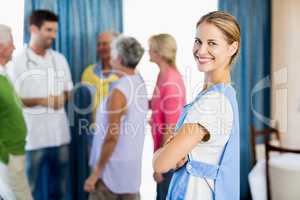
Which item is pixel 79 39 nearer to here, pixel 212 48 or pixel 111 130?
pixel 111 130

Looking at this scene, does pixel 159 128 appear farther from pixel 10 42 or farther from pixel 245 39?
pixel 10 42

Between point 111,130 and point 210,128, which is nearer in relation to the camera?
point 210,128

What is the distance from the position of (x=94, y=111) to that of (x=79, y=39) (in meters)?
0.31

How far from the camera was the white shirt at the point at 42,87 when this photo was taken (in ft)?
4.80

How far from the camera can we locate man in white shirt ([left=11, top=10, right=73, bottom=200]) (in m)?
1.47

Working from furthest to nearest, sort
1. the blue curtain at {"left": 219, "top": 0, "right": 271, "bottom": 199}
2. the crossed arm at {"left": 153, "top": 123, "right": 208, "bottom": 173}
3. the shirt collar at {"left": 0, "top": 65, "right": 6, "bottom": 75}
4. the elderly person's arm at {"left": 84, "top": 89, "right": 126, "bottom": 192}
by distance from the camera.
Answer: the blue curtain at {"left": 219, "top": 0, "right": 271, "bottom": 199}, the elderly person's arm at {"left": 84, "top": 89, "right": 126, "bottom": 192}, the shirt collar at {"left": 0, "top": 65, "right": 6, "bottom": 75}, the crossed arm at {"left": 153, "top": 123, "right": 208, "bottom": 173}

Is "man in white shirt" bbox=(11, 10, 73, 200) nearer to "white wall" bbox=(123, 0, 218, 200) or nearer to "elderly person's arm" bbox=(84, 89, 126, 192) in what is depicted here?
"elderly person's arm" bbox=(84, 89, 126, 192)

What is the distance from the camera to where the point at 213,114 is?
1157 mm

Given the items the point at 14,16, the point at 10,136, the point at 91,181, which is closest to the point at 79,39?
the point at 14,16

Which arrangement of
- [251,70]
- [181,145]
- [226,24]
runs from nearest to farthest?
[181,145], [226,24], [251,70]

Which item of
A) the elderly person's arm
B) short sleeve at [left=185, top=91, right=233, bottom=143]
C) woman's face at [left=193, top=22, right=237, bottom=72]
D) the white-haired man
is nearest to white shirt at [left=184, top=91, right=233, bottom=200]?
short sleeve at [left=185, top=91, right=233, bottom=143]

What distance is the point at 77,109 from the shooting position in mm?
1548

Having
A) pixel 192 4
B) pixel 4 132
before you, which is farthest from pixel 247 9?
pixel 4 132

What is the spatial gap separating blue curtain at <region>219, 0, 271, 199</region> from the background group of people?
1.09 ft
